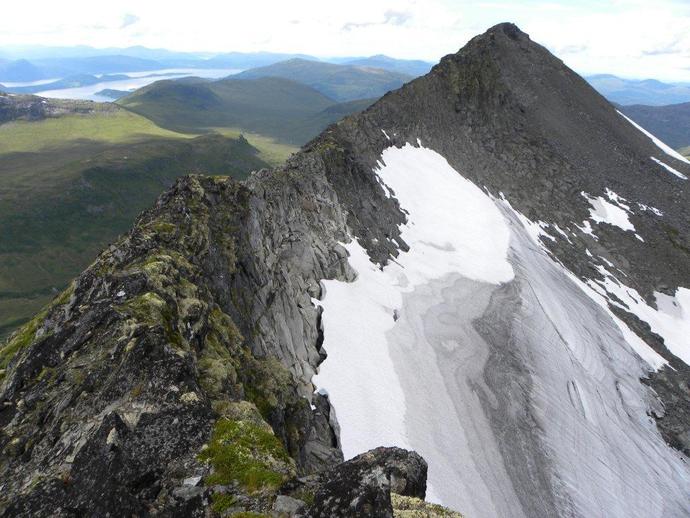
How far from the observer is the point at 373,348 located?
35.1 metres

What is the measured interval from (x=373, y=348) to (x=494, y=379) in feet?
33.1

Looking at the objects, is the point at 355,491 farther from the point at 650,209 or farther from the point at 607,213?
the point at 650,209

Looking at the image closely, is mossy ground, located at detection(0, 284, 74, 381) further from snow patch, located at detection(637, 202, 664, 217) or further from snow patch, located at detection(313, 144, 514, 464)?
snow patch, located at detection(637, 202, 664, 217)

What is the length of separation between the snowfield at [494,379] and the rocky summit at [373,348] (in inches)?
8.1

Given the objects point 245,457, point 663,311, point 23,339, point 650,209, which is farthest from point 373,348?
point 650,209

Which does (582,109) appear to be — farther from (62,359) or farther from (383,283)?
(62,359)

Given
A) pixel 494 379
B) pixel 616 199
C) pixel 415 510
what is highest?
pixel 415 510

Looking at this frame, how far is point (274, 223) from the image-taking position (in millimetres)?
38125

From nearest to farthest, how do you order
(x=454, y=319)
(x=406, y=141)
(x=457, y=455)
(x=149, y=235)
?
1. (x=149, y=235)
2. (x=457, y=455)
3. (x=454, y=319)
4. (x=406, y=141)

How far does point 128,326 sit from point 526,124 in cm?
9343

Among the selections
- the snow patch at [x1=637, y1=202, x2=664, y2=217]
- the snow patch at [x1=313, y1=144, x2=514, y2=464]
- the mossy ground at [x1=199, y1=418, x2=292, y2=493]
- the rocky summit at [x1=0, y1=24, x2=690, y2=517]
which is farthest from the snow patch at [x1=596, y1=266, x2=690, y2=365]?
the mossy ground at [x1=199, y1=418, x2=292, y2=493]

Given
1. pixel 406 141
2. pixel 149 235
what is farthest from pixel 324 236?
pixel 406 141

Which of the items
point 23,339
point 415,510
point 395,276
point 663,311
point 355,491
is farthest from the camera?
point 663,311

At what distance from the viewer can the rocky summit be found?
12.6 metres
